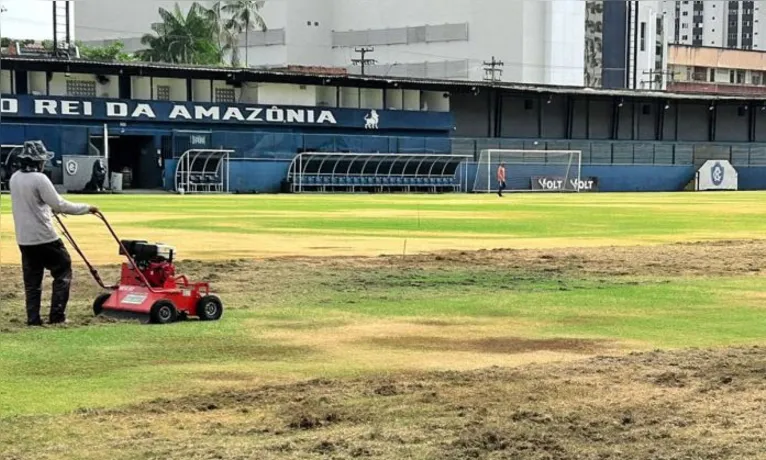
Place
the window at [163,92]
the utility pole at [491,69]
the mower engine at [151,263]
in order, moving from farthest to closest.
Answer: the utility pole at [491,69] < the window at [163,92] < the mower engine at [151,263]

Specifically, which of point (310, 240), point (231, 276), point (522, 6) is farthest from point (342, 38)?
point (231, 276)

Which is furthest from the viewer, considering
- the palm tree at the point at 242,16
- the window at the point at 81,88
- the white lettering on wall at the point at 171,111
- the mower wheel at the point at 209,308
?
the palm tree at the point at 242,16

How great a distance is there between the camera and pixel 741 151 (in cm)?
9406

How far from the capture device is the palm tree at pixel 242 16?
12550 centimetres

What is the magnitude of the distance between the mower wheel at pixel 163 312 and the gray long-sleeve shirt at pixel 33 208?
1.28 meters

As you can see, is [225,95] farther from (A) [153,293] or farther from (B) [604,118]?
(A) [153,293]

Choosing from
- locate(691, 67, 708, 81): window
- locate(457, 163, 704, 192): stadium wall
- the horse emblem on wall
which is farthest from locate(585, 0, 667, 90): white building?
the horse emblem on wall

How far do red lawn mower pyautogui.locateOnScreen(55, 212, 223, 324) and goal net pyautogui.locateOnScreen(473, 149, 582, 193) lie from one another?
65519 mm

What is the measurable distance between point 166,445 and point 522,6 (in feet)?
384

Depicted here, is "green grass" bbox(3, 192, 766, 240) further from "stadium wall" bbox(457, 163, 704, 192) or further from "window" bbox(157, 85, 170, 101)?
"stadium wall" bbox(457, 163, 704, 192)

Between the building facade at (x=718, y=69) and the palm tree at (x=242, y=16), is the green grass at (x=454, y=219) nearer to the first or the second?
the palm tree at (x=242, y=16)

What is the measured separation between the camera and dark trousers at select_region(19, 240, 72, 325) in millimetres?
12797

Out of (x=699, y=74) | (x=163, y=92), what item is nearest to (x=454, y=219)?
(x=163, y=92)

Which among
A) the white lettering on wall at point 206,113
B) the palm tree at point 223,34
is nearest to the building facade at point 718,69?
the palm tree at point 223,34
